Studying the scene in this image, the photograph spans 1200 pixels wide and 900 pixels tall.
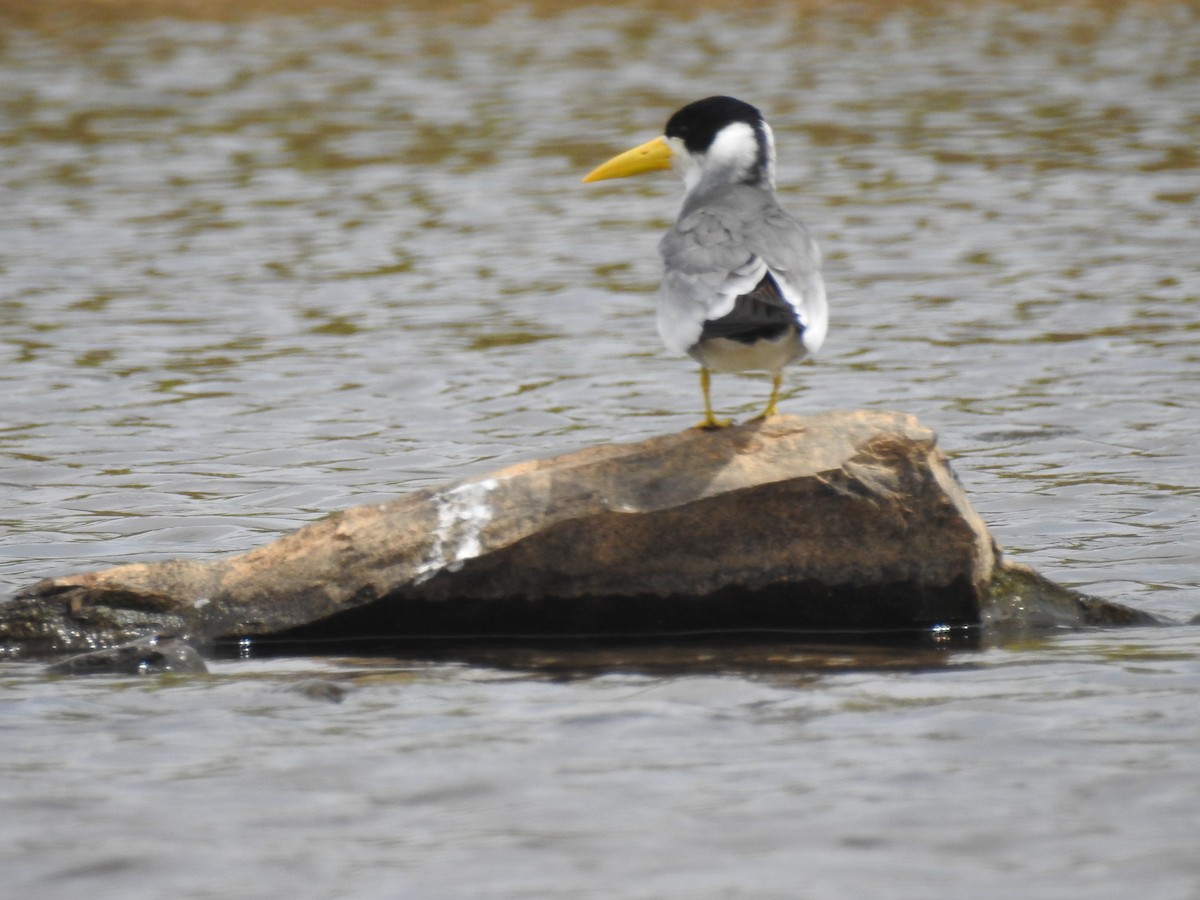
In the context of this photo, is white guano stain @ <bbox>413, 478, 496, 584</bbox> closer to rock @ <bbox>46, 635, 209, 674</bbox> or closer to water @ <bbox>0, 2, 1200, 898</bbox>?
water @ <bbox>0, 2, 1200, 898</bbox>

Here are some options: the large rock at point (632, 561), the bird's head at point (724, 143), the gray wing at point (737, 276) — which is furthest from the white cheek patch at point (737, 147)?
the large rock at point (632, 561)

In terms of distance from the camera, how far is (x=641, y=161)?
7785 mm

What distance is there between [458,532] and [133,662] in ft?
3.70

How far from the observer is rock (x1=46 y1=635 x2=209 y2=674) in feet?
19.7

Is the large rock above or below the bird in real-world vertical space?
below

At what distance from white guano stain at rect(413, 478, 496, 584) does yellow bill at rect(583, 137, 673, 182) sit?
73.8 inches

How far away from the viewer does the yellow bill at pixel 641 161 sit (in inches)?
303

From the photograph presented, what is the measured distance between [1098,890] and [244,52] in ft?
76.8

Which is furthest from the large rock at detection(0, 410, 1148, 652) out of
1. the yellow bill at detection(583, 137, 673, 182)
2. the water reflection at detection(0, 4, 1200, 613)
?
the yellow bill at detection(583, 137, 673, 182)

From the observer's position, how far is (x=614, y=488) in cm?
634

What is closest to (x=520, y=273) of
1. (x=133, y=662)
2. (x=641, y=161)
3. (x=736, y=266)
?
(x=641, y=161)

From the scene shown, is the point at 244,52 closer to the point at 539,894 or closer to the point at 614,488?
the point at 614,488

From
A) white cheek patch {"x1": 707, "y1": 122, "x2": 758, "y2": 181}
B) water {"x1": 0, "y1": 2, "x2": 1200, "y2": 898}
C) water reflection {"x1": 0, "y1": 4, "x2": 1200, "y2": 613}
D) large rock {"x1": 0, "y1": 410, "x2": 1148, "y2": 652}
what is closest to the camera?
water {"x1": 0, "y1": 2, "x2": 1200, "y2": 898}

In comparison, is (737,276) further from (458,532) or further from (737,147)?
(737,147)
